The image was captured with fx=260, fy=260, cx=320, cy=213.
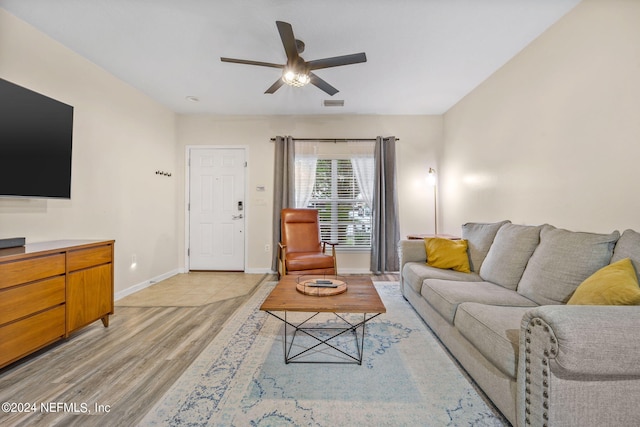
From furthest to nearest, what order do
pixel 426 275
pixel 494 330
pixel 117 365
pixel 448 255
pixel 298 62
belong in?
pixel 448 255 → pixel 426 275 → pixel 298 62 → pixel 117 365 → pixel 494 330

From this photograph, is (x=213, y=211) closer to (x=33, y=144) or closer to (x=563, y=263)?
(x=33, y=144)

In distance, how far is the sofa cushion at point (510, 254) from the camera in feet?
6.61

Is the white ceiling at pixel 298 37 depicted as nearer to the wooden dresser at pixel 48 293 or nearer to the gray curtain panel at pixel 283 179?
the gray curtain panel at pixel 283 179

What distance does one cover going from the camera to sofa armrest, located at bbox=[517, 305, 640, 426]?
36.3 inches

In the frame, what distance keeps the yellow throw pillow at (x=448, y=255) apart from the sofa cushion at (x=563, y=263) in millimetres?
697

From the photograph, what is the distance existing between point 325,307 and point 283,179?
288 centimetres

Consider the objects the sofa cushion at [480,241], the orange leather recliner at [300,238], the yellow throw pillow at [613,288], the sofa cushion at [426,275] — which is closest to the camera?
the yellow throw pillow at [613,288]

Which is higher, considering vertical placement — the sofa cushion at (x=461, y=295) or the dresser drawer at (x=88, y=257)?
the dresser drawer at (x=88, y=257)

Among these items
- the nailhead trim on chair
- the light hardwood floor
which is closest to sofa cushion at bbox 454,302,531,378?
the nailhead trim on chair

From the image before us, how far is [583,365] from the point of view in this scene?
924mm

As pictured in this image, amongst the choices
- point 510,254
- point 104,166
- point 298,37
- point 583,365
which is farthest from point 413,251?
point 104,166

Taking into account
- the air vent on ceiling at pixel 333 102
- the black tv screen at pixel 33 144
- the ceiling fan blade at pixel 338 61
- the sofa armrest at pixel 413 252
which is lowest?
the sofa armrest at pixel 413 252

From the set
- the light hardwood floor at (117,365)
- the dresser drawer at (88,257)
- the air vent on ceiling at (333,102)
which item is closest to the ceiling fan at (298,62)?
A: the air vent on ceiling at (333,102)

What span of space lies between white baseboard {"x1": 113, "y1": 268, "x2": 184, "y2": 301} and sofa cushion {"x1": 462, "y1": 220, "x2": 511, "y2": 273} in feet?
12.8
